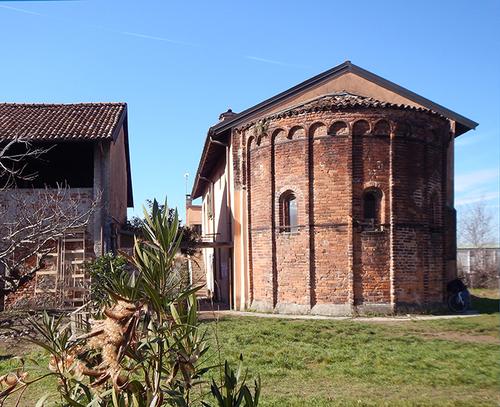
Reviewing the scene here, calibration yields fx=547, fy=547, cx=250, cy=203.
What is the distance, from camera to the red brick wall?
18078 millimetres

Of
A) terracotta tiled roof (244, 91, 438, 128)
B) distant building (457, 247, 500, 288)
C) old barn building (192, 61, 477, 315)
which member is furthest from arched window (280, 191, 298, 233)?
distant building (457, 247, 500, 288)

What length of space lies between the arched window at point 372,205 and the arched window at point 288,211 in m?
2.39

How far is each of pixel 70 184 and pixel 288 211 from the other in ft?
25.1

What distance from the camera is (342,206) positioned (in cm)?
1825

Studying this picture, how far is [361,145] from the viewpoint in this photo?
18438 millimetres

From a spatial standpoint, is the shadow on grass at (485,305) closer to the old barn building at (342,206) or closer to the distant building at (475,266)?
the old barn building at (342,206)

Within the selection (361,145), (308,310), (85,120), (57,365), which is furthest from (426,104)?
(57,365)

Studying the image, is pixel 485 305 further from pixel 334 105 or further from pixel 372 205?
pixel 334 105

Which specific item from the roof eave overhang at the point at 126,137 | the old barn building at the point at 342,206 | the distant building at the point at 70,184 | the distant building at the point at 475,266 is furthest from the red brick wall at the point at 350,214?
the distant building at the point at 475,266

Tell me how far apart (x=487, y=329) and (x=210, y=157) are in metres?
14.4

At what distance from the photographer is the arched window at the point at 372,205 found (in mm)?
18562

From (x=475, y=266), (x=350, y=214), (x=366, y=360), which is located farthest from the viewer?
(x=475, y=266)

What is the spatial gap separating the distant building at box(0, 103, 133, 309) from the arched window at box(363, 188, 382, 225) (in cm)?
860

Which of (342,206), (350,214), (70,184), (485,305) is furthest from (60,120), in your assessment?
(485,305)
